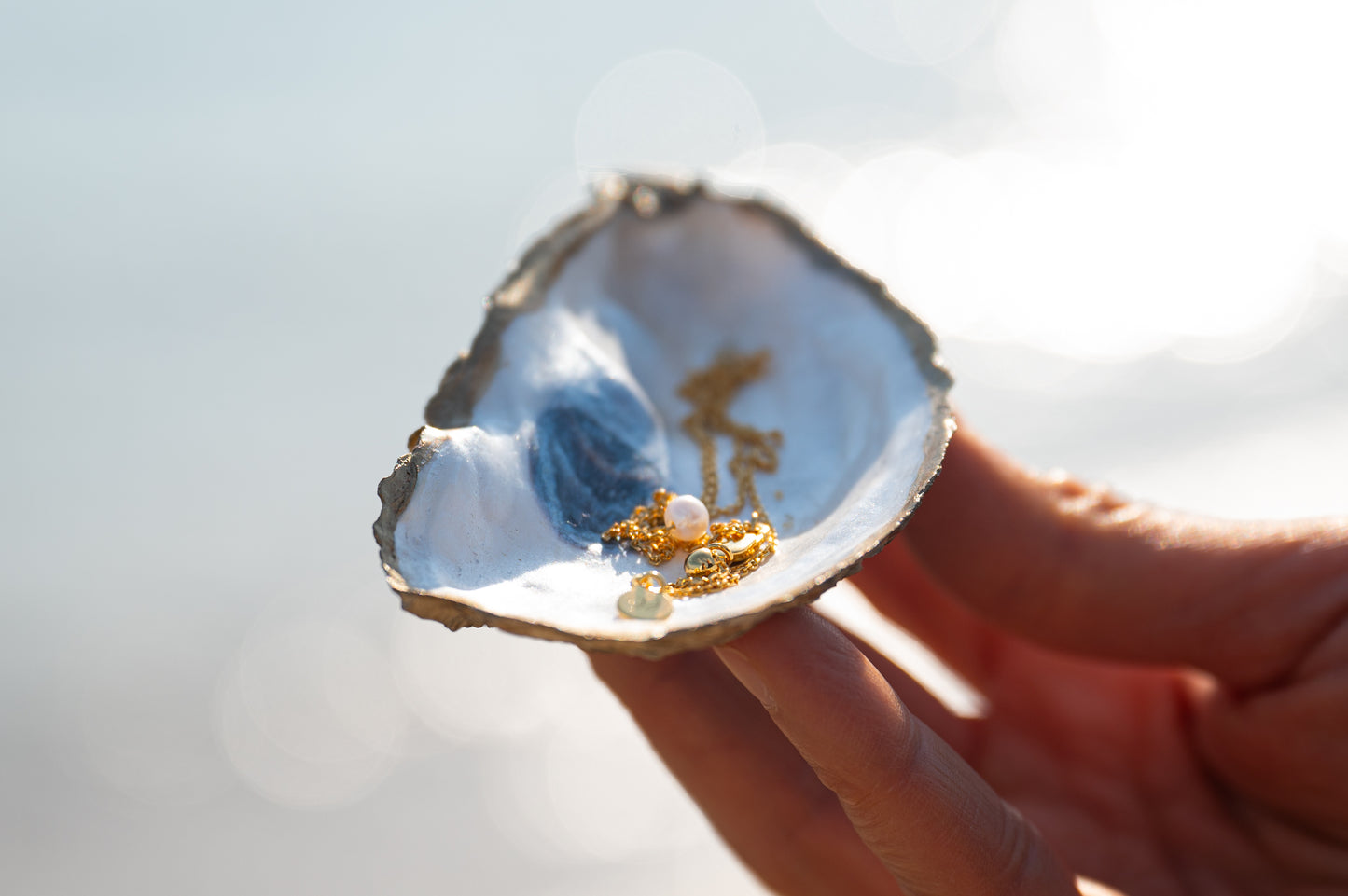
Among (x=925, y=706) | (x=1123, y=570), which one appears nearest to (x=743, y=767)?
(x=925, y=706)

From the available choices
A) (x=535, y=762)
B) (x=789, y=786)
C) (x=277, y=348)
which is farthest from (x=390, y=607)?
(x=789, y=786)

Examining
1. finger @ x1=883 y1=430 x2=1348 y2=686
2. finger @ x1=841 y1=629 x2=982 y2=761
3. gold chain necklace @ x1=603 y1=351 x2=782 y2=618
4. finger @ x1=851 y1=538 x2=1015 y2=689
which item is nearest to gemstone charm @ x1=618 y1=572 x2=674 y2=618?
gold chain necklace @ x1=603 y1=351 x2=782 y2=618

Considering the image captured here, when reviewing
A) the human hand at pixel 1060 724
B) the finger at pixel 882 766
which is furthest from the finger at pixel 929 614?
the finger at pixel 882 766

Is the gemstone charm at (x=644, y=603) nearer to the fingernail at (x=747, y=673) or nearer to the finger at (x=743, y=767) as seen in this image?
the fingernail at (x=747, y=673)

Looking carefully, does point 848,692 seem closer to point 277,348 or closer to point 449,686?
point 449,686

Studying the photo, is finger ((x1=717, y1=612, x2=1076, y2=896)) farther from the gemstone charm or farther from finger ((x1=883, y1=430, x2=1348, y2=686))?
finger ((x1=883, y1=430, x2=1348, y2=686))
